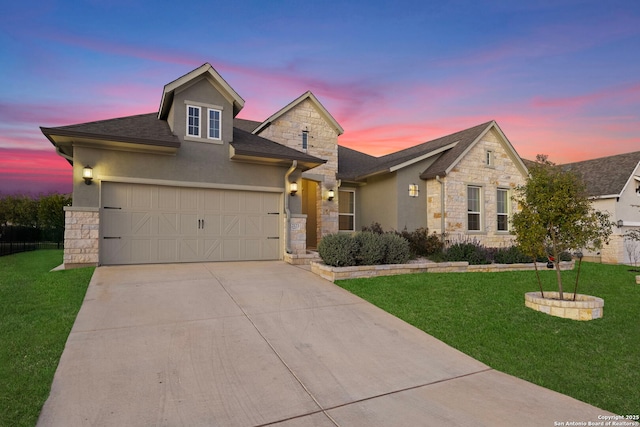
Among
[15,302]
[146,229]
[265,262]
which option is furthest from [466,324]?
[146,229]

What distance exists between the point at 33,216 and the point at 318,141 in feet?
100

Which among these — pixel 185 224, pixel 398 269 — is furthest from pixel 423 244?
pixel 185 224

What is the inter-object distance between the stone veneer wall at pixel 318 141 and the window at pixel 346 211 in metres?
0.72

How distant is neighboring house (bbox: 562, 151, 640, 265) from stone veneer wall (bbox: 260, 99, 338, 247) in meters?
13.3

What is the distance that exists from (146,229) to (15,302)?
12.8 ft

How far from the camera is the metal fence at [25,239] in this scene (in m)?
17.1

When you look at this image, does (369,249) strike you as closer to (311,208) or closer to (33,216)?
(311,208)

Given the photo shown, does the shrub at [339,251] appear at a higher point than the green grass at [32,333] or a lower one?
higher

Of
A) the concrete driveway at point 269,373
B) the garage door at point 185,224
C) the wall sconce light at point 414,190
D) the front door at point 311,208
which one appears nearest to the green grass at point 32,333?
the concrete driveway at point 269,373

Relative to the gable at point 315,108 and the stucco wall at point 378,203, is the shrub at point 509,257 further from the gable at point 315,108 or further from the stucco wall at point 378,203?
the gable at point 315,108

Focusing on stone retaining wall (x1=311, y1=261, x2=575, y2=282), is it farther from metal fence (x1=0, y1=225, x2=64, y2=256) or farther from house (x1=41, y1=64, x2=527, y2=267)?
metal fence (x1=0, y1=225, x2=64, y2=256)

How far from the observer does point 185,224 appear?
10281 mm

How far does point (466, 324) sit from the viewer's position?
5.66 m

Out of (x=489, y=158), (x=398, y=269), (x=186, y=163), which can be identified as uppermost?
(x=489, y=158)
